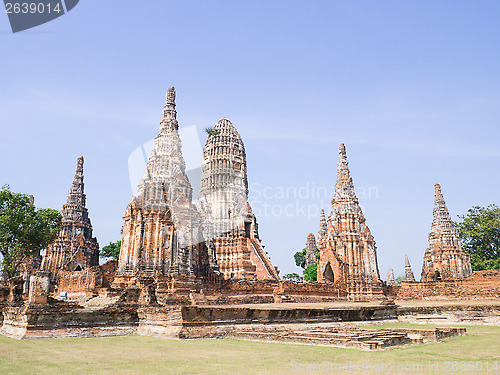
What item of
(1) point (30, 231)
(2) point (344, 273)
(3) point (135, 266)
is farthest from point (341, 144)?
(1) point (30, 231)

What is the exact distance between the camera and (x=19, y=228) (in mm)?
24391

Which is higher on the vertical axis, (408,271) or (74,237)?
(74,237)

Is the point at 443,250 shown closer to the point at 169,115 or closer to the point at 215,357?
the point at 169,115

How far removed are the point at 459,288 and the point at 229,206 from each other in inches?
925

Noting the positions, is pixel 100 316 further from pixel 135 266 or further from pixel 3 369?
pixel 135 266

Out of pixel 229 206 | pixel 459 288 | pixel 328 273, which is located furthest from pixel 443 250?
pixel 229 206

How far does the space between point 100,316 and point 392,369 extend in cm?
913

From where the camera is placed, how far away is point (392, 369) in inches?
247

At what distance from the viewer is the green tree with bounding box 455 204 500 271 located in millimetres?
47231

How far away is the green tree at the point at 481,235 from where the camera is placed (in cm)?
4723

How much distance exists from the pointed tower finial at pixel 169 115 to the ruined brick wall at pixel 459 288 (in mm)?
21245

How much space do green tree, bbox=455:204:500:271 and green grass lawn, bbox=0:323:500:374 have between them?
140ft

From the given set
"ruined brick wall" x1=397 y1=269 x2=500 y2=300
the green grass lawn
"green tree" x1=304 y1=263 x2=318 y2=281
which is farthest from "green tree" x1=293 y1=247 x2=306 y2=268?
the green grass lawn

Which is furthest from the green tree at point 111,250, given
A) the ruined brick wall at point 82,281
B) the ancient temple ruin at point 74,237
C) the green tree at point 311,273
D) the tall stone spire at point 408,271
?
the tall stone spire at point 408,271
